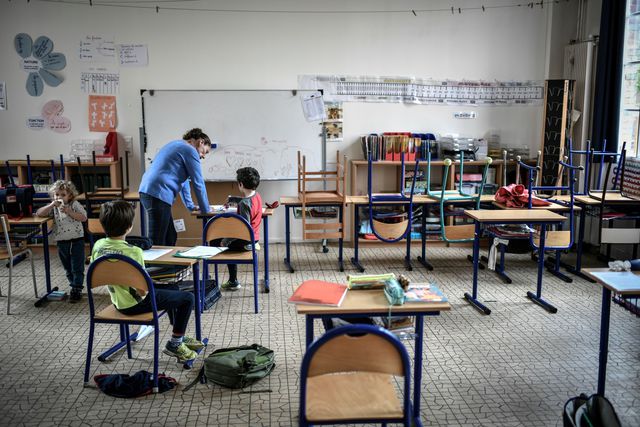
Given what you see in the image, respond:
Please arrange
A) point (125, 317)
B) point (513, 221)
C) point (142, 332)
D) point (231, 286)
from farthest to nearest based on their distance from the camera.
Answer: point (231, 286), point (513, 221), point (142, 332), point (125, 317)

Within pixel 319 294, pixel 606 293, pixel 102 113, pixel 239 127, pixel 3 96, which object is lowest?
pixel 606 293

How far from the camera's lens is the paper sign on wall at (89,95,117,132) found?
6.42m

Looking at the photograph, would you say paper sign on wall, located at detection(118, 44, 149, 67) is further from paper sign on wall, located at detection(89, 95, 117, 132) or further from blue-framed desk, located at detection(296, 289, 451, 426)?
blue-framed desk, located at detection(296, 289, 451, 426)

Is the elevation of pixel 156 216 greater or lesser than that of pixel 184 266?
greater

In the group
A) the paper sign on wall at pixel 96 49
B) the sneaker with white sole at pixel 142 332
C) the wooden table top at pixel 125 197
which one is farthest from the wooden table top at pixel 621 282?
the paper sign on wall at pixel 96 49

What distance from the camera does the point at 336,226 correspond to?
18.4 ft

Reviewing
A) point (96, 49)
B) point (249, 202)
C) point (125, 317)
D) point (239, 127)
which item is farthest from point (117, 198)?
point (125, 317)

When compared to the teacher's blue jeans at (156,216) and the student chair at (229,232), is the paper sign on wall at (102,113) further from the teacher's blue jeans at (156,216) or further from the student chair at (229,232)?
the student chair at (229,232)

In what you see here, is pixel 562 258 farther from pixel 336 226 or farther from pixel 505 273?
pixel 336 226

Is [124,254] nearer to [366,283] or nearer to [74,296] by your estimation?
[366,283]

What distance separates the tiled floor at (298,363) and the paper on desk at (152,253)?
0.66m

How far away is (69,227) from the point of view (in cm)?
457

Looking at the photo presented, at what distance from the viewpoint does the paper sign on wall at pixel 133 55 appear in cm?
640

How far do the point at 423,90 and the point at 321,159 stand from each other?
1.49 meters
